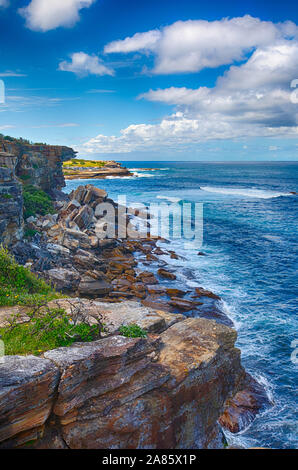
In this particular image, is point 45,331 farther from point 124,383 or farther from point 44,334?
point 124,383

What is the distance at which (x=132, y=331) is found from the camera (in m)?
8.46

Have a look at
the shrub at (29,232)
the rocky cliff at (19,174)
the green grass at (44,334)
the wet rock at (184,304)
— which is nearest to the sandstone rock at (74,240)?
the shrub at (29,232)

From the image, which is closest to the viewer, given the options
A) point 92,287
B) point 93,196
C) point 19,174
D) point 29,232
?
point 92,287

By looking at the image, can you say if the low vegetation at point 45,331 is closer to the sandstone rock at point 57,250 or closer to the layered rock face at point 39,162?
the sandstone rock at point 57,250

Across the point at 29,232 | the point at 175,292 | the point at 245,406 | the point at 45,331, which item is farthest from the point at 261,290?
the point at 29,232

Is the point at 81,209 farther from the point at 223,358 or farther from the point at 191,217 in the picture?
the point at 223,358

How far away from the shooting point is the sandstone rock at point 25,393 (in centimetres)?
547

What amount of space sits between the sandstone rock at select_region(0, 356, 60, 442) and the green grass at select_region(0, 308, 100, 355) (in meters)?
0.75

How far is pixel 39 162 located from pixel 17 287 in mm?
29592

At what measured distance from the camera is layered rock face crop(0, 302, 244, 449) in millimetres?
5816

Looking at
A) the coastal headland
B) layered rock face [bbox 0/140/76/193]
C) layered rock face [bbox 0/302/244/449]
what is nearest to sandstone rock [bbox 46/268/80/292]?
the coastal headland

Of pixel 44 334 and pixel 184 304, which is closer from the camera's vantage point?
pixel 44 334
